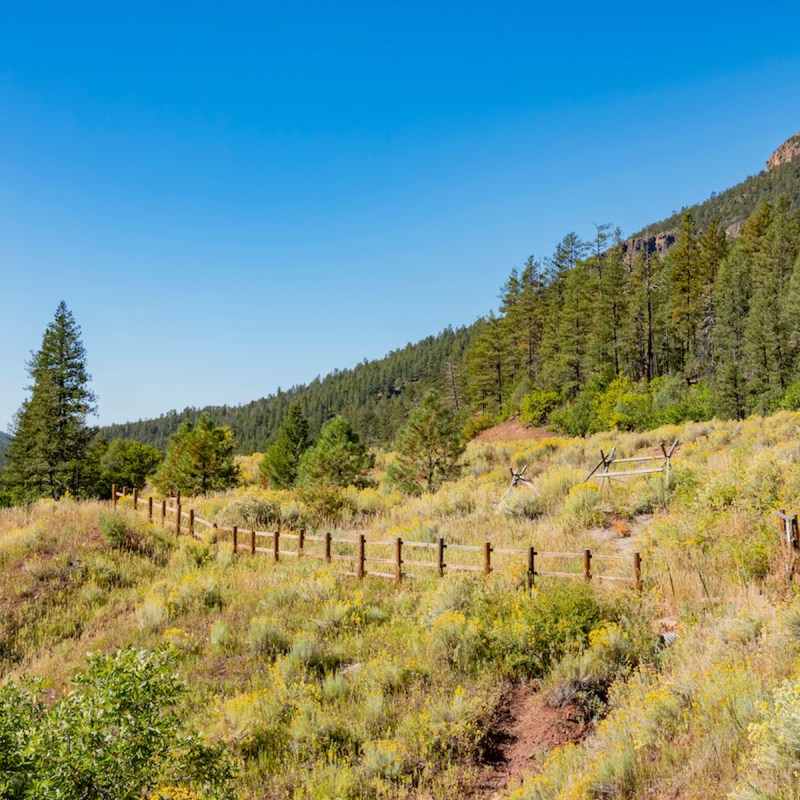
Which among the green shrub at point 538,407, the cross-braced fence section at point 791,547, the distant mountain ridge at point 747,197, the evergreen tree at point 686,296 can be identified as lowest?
the cross-braced fence section at point 791,547

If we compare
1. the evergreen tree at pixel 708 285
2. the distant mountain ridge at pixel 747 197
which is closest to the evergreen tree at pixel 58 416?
the evergreen tree at pixel 708 285

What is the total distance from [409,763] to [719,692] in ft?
12.0

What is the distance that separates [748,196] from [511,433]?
162 m

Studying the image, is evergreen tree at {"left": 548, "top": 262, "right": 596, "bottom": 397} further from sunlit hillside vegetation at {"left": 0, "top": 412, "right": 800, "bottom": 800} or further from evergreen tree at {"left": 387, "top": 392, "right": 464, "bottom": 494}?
sunlit hillside vegetation at {"left": 0, "top": 412, "right": 800, "bottom": 800}

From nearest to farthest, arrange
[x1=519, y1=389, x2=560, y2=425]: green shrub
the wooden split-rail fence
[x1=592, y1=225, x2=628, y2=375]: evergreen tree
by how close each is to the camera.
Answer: the wooden split-rail fence < [x1=519, y1=389, x2=560, y2=425]: green shrub < [x1=592, y1=225, x2=628, y2=375]: evergreen tree

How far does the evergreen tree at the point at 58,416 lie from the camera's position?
34500 millimetres

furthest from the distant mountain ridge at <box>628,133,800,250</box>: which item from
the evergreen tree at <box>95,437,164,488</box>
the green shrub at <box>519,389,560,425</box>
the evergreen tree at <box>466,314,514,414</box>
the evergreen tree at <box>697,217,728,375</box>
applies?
the evergreen tree at <box>95,437,164,488</box>

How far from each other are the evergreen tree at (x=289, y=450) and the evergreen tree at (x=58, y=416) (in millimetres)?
14334

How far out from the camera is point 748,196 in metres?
163

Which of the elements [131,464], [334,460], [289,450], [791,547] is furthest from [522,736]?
[131,464]

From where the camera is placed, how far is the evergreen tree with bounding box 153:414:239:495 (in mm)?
29047

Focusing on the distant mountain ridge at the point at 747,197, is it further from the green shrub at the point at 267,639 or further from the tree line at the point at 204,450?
the green shrub at the point at 267,639

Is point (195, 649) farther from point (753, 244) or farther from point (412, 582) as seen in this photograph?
point (753, 244)

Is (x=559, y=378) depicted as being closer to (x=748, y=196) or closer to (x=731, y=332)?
(x=731, y=332)
